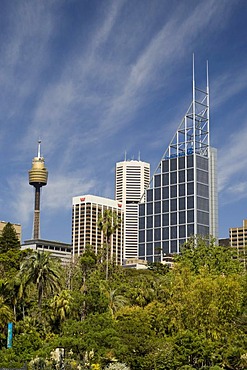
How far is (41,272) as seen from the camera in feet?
195

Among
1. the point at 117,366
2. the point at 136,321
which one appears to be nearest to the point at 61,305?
the point at 136,321

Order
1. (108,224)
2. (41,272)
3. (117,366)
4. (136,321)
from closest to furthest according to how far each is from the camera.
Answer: (117,366)
(136,321)
(41,272)
(108,224)

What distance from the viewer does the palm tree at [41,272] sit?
5934 centimetres

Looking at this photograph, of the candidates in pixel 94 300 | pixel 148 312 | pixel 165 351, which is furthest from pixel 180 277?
pixel 165 351

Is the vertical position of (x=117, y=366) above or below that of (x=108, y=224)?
below

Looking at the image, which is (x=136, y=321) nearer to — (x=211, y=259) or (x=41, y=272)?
(x=41, y=272)

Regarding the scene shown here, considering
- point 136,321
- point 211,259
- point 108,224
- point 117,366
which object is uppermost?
point 108,224

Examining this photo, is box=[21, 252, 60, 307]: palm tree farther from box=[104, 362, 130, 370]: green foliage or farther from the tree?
the tree

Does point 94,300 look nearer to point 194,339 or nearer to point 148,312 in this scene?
point 148,312

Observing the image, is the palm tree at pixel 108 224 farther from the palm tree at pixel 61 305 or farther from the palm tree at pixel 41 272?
the palm tree at pixel 41 272

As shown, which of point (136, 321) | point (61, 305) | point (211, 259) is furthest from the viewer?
point (211, 259)

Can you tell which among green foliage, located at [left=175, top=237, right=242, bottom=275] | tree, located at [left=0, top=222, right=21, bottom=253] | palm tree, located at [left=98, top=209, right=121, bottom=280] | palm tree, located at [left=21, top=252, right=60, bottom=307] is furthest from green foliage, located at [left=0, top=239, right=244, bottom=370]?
tree, located at [left=0, top=222, right=21, bottom=253]

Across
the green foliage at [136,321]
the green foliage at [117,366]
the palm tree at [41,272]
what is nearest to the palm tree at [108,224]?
the green foliage at [136,321]

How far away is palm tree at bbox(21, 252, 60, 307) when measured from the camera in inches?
2336
